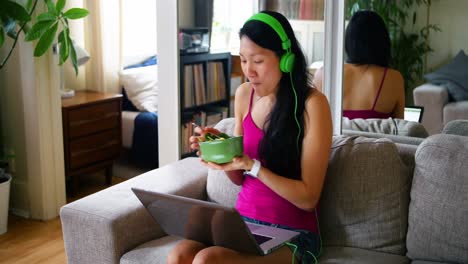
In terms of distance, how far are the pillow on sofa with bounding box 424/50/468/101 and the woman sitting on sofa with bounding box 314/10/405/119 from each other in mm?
180

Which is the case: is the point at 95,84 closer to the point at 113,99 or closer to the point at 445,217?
the point at 113,99

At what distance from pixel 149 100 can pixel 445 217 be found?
294 cm

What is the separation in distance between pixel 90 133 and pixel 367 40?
6.80 ft

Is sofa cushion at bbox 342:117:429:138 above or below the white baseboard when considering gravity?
above

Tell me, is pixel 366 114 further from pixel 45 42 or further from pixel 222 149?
pixel 45 42

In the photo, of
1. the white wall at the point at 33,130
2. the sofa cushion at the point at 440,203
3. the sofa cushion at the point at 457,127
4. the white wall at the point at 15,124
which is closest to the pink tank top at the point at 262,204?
the sofa cushion at the point at 440,203

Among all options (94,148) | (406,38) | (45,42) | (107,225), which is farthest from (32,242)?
(406,38)

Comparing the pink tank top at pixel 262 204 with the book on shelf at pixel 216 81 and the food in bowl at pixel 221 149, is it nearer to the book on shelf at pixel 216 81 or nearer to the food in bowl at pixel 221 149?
the food in bowl at pixel 221 149

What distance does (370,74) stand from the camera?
9.37 ft

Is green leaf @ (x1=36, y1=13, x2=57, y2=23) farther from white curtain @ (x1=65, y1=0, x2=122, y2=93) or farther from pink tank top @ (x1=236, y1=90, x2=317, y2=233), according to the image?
pink tank top @ (x1=236, y1=90, x2=317, y2=233)

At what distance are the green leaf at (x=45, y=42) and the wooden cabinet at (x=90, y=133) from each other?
2.00 feet

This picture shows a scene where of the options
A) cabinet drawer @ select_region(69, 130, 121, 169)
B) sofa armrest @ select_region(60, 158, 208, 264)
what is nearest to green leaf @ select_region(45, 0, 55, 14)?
cabinet drawer @ select_region(69, 130, 121, 169)

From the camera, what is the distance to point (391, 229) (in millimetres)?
2016

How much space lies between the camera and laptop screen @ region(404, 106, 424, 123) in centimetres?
276
